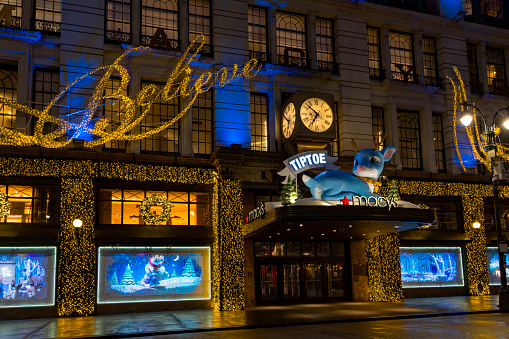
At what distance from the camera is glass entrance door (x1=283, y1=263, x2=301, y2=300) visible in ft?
85.0

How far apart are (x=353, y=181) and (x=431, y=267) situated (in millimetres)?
10893

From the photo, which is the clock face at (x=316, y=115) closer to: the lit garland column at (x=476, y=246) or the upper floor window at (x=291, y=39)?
the upper floor window at (x=291, y=39)

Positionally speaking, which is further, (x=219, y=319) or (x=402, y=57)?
(x=402, y=57)

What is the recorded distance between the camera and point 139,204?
2372 cm

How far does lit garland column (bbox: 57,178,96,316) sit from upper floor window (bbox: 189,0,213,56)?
904cm

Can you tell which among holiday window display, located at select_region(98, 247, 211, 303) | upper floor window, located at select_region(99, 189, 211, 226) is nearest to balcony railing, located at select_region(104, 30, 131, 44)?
upper floor window, located at select_region(99, 189, 211, 226)

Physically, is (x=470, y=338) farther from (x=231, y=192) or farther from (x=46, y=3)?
(x=46, y=3)

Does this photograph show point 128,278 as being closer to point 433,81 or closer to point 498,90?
point 433,81

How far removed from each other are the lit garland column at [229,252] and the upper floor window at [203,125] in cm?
241

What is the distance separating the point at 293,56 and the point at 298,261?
429 inches

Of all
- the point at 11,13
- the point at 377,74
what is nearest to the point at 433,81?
the point at 377,74

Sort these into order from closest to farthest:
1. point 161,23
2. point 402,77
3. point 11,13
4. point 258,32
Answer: point 11,13
point 161,23
point 258,32
point 402,77

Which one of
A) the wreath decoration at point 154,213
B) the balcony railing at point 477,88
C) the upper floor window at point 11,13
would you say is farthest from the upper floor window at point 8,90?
the balcony railing at point 477,88

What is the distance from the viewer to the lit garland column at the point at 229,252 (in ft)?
76.7
